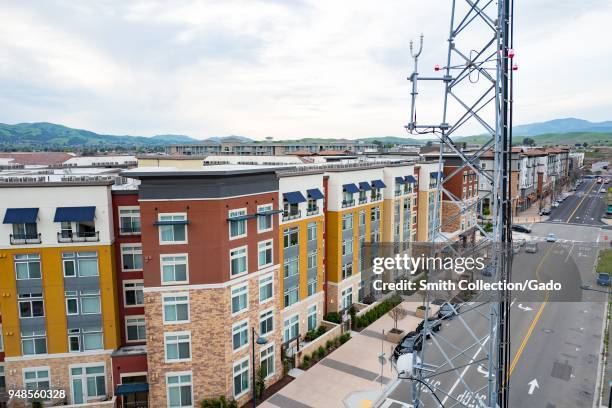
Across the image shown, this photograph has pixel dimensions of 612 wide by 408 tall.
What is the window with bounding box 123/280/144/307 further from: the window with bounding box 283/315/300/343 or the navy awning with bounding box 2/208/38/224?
the window with bounding box 283/315/300/343

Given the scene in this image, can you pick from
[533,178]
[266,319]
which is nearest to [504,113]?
[266,319]

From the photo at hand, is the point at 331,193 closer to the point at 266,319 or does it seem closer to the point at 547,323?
the point at 266,319

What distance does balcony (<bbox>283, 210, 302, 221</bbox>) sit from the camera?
102 ft

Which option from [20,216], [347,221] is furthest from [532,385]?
[20,216]

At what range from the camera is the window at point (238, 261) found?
81.7 feet

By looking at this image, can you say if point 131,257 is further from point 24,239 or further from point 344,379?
point 344,379

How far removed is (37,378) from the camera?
2472cm

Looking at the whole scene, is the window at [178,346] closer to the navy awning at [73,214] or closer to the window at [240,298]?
the window at [240,298]

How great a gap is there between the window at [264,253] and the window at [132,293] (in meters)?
7.54

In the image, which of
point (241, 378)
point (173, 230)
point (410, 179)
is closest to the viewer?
point (173, 230)

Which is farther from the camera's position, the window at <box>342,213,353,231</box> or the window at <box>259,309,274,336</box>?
the window at <box>342,213,353,231</box>

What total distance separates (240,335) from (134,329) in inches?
280

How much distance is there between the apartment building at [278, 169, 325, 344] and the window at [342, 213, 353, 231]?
8.16ft

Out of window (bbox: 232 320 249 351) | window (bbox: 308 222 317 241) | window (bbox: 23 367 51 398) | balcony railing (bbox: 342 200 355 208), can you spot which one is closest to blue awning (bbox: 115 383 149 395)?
window (bbox: 23 367 51 398)
